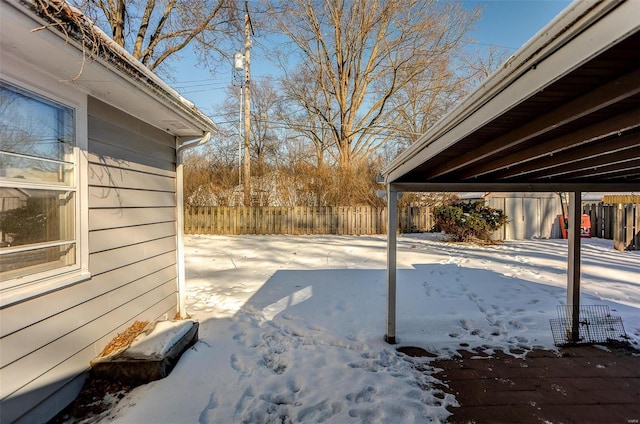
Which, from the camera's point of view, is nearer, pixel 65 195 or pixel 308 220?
pixel 65 195

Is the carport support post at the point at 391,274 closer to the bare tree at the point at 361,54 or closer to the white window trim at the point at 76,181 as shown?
the white window trim at the point at 76,181

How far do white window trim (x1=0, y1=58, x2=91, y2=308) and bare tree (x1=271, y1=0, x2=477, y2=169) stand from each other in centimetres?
1137

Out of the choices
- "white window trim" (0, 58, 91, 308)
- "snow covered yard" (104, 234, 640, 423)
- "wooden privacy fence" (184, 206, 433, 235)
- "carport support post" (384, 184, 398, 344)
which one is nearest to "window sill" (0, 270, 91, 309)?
"white window trim" (0, 58, 91, 308)

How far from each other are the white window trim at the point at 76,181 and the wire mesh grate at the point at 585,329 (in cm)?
408

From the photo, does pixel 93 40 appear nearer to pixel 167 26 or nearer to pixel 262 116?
pixel 167 26

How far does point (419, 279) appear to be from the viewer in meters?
5.33

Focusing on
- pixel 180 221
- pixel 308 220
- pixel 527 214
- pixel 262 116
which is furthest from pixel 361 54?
pixel 180 221

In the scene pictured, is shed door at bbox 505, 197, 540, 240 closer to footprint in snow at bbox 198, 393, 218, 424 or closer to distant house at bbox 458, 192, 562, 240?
distant house at bbox 458, 192, 562, 240

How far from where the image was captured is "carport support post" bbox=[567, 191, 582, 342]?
3.08 metres

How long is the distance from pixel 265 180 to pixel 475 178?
1116cm

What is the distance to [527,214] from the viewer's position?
10531 mm

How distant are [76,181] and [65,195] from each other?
0.37 ft

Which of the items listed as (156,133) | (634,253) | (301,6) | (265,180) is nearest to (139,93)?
(156,133)

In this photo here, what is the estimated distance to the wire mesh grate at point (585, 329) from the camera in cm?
A: 306
